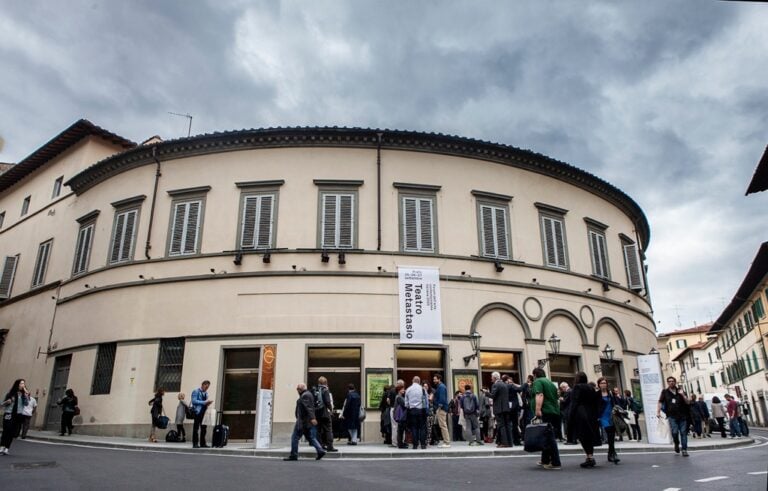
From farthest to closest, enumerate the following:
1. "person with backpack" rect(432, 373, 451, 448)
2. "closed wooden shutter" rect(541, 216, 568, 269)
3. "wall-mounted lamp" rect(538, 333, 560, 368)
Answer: "closed wooden shutter" rect(541, 216, 568, 269)
"wall-mounted lamp" rect(538, 333, 560, 368)
"person with backpack" rect(432, 373, 451, 448)

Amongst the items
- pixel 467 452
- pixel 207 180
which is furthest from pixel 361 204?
pixel 467 452

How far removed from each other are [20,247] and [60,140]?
548cm

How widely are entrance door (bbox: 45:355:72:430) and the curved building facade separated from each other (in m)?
0.08

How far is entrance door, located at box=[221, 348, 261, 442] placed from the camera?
15.7 metres

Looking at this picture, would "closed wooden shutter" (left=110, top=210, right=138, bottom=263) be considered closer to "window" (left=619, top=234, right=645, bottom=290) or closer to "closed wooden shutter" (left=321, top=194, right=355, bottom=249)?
"closed wooden shutter" (left=321, top=194, right=355, bottom=249)

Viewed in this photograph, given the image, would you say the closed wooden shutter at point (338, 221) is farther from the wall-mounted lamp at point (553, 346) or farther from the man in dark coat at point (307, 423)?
the wall-mounted lamp at point (553, 346)

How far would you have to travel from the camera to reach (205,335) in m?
16.5

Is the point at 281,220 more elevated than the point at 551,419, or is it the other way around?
the point at 281,220

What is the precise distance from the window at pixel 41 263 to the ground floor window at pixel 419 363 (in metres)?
15.8

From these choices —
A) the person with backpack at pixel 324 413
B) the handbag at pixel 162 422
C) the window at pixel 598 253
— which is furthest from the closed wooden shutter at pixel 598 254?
the handbag at pixel 162 422

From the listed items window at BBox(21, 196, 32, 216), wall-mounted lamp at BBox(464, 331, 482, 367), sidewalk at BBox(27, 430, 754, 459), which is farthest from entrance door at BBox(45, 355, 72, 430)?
wall-mounted lamp at BBox(464, 331, 482, 367)

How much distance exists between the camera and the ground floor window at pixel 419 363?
16.4m

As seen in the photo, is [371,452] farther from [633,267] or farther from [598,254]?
[633,267]

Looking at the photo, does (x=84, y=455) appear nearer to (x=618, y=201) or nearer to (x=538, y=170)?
(x=538, y=170)
